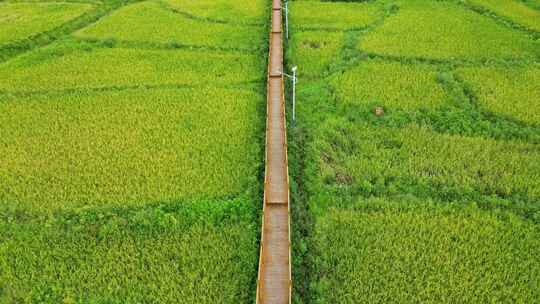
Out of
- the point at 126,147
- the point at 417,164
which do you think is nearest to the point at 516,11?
the point at 417,164

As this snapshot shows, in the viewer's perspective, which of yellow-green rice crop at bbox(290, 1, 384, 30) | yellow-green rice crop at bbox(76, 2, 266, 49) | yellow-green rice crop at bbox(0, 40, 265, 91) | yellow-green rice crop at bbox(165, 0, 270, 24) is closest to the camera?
yellow-green rice crop at bbox(0, 40, 265, 91)

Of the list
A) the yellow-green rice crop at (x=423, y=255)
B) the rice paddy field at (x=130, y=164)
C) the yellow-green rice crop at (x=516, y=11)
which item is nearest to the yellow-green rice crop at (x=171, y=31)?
the rice paddy field at (x=130, y=164)

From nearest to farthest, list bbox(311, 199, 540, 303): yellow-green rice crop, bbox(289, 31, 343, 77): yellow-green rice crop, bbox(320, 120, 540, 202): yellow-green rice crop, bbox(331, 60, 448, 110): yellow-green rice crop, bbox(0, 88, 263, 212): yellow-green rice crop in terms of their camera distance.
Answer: bbox(311, 199, 540, 303): yellow-green rice crop < bbox(0, 88, 263, 212): yellow-green rice crop < bbox(320, 120, 540, 202): yellow-green rice crop < bbox(331, 60, 448, 110): yellow-green rice crop < bbox(289, 31, 343, 77): yellow-green rice crop

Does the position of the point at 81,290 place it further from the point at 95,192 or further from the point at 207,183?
the point at 207,183

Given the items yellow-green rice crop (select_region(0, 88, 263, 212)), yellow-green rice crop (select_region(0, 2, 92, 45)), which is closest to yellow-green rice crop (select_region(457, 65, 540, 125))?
yellow-green rice crop (select_region(0, 88, 263, 212))

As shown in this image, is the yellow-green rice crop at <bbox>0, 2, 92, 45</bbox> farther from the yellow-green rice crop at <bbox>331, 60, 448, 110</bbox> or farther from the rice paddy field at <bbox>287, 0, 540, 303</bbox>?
the yellow-green rice crop at <bbox>331, 60, 448, 110</bbox>

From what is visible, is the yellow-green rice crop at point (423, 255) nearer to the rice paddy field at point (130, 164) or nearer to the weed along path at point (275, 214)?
the weed along path at point (275, 214)

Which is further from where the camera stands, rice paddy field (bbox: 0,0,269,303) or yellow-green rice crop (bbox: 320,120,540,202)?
yellow-green rice crop (bbox: 320,120,540,202)
